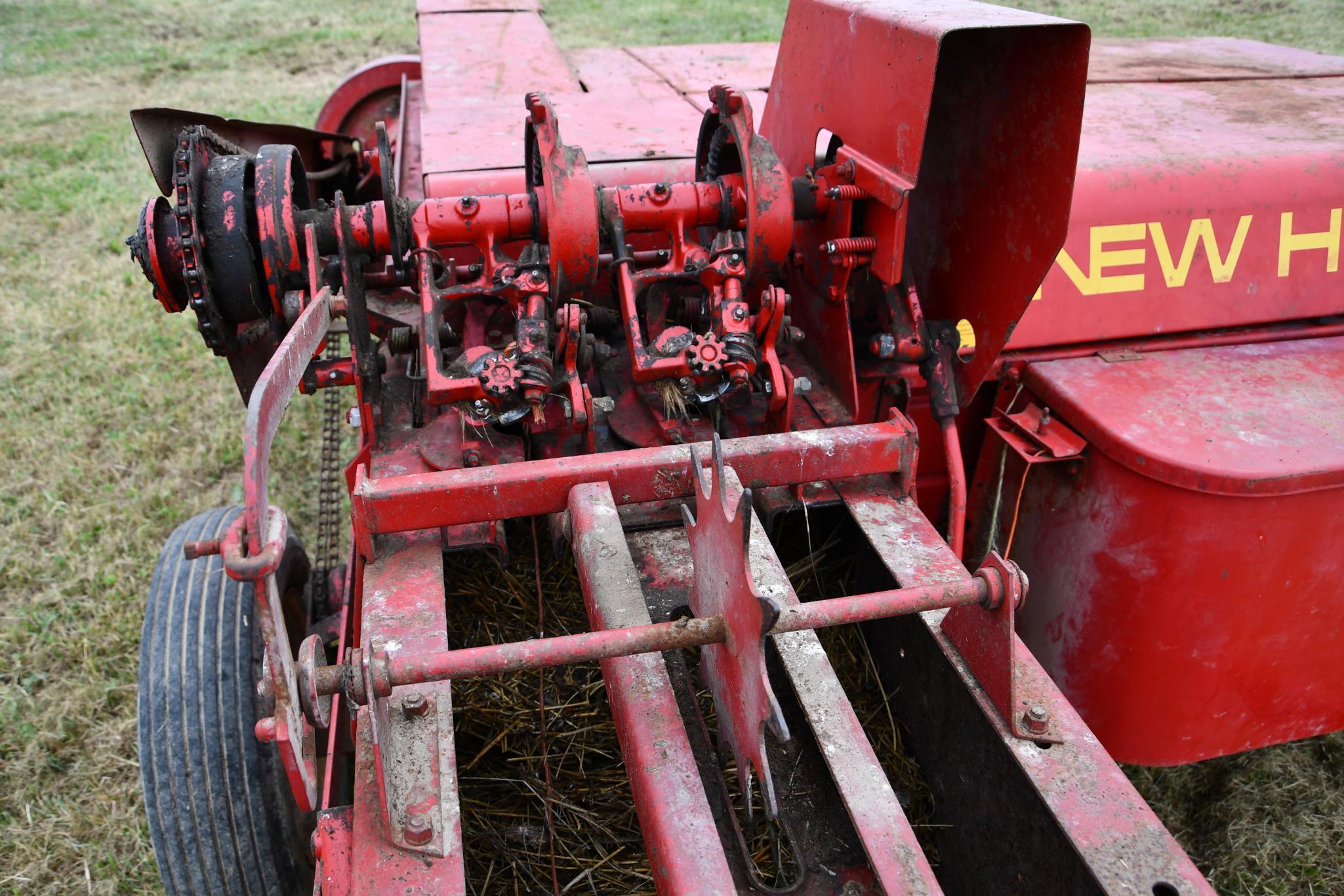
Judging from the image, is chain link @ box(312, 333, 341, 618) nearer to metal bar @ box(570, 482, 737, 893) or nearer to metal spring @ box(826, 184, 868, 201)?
metal bar @ box(570, 482, 737, 893)

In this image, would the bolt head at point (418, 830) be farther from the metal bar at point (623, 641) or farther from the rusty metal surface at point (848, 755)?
the rusty metal surface at point (848, 755)

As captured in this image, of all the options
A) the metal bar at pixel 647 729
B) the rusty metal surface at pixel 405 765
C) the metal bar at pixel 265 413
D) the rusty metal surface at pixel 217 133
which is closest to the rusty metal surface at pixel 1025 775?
the metal bar at pixel 647 729

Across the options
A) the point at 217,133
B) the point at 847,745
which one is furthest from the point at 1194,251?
the point at 217,133

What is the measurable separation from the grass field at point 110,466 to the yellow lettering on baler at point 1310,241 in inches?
60.4

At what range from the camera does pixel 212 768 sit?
2527mm

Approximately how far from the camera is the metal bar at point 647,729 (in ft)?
5.19

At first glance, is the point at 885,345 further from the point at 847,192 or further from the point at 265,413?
the point at 265,413

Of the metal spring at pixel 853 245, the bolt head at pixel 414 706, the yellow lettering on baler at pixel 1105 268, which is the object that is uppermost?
the metal spring at pixel 853 245

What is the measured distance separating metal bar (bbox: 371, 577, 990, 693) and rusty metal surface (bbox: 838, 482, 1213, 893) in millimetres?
320

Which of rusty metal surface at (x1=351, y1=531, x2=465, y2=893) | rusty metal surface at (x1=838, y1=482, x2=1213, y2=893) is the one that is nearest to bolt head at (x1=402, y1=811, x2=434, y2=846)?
rusty metal surface at (x1=351, y1=531, x2=465, y2=893)

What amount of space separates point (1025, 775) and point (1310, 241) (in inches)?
74.2

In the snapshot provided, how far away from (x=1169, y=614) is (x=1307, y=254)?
3.91ft

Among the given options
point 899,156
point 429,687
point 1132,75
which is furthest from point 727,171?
point 1132,75

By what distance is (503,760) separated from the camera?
2406mm
